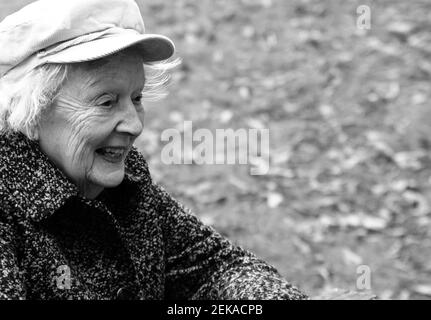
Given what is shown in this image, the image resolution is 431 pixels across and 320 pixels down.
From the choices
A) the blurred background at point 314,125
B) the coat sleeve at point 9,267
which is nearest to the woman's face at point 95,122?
the coat sleeve at point 9,267

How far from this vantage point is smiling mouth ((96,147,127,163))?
7.57 feet

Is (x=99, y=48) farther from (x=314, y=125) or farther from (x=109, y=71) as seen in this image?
(x=314, y=125)

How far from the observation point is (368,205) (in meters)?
5.12

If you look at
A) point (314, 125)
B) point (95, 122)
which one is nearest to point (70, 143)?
point (95, 122)

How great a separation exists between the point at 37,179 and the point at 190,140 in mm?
3640

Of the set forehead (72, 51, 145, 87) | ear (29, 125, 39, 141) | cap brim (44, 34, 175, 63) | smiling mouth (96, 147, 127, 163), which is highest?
cap brim (44, 34, 175, 63)

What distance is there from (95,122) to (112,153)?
0.11m

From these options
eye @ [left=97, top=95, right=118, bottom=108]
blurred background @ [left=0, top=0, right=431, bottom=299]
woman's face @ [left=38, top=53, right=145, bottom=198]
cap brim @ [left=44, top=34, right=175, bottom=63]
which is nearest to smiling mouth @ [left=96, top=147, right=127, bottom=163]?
woman's face @ [left=38, top=53, right=145, bottom=198]

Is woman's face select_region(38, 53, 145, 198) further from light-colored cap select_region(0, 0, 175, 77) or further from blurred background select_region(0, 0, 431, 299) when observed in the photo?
blurred background select_region(0, 0, 431, 299)

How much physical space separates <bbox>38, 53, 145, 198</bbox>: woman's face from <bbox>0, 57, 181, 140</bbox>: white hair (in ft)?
0.08

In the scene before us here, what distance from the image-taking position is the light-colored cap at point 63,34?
216 cm

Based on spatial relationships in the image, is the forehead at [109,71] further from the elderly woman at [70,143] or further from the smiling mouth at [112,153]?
the smiling mouth at [112,153]

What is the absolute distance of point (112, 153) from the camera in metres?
2.32

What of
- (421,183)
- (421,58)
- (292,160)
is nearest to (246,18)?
(421,58)
